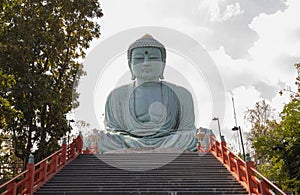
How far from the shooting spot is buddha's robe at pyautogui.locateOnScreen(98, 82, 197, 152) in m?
13.3

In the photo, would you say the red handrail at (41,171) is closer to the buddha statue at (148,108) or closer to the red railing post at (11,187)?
the red railing post at (11,187)

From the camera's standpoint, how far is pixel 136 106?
15141mm

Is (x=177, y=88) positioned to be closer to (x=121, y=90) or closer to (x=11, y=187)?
(x=121, y=90)

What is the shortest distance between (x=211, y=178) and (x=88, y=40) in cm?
881

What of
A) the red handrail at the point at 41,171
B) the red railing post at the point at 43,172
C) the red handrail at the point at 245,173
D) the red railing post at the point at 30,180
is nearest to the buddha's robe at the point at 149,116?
the red handrail at the point at 41,171

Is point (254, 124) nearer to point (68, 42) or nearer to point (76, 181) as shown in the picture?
point (68, 42)

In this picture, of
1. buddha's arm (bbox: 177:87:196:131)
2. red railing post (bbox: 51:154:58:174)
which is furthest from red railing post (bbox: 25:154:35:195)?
buddha's arm (bbox: 177:87:196:131)

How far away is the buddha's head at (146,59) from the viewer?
15.7 meters

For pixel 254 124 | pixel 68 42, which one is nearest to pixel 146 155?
pixel 68 42

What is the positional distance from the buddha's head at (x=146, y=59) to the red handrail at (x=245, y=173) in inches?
248

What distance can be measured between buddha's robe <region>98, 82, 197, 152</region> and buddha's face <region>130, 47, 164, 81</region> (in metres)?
0.46

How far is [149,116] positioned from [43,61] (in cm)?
475

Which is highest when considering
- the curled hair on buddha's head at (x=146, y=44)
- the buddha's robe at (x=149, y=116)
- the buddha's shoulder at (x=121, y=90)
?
the curled hair on buddha's head at (x=146, y=44)

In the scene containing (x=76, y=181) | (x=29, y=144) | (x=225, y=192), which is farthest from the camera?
(x=29, y=144)
